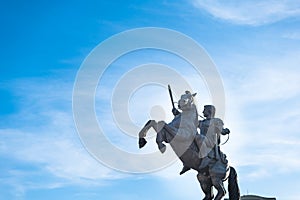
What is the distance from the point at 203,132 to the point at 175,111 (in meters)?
0.96

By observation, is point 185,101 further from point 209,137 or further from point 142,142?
point 142,142

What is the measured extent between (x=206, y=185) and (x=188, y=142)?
5.19 feet

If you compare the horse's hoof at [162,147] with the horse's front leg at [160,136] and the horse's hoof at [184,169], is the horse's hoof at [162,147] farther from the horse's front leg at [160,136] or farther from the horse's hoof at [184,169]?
the horse's hoof at [184,169]

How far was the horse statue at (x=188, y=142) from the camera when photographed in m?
14.6

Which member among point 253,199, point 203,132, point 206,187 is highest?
point 253,199

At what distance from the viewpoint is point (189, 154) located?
15055 mm

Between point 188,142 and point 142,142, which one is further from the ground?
point 188,142

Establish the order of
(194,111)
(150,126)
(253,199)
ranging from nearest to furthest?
(150,126) < (194,111) < (253,199)

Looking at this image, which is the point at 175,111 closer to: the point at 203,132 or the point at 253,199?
the point at 203,132

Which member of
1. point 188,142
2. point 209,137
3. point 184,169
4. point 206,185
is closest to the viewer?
point 188,142

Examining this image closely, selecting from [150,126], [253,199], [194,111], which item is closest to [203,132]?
[194,111]

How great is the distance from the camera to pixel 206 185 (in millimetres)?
15805

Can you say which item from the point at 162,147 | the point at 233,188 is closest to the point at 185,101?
the point at 162,147

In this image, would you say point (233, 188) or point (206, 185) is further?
point (233, 188)
